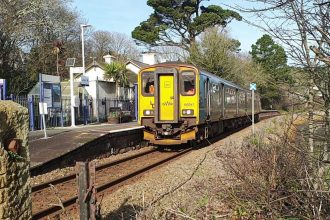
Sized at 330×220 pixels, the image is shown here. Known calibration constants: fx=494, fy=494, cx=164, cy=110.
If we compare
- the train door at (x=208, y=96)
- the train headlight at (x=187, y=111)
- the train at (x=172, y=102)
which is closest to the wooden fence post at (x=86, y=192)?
the train at (x=172, y=102)

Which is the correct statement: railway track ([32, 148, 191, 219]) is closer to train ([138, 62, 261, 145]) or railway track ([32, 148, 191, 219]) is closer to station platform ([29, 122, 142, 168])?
train ([138, 62, 261, 145])

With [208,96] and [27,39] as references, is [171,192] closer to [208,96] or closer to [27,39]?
[208,96]

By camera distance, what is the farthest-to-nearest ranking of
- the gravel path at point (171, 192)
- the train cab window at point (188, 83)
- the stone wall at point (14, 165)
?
1. the train cab window at point (188, 83)
2. the gravel path at point (171, 192)
3. the stone wall at point (14, 165)

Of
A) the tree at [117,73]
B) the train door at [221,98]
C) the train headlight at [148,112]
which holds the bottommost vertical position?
the train headlight at [148,112]

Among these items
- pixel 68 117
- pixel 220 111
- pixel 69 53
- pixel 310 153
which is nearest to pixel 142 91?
pixel 220 111

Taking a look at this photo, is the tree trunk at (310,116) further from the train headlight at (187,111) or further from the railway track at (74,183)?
the train headlight at (187,111)

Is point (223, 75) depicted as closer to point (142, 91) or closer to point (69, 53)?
point (69, 53)

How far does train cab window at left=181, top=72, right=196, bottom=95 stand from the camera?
17.0 metres

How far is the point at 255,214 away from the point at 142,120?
40.1ft

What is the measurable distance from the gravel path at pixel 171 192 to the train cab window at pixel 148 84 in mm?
3431

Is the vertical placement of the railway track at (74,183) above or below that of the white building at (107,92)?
below

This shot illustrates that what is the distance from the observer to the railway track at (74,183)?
8344mm

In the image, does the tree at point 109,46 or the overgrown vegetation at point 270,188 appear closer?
the overgrown vegetation at point 270,188

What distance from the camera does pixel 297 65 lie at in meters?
4.31
